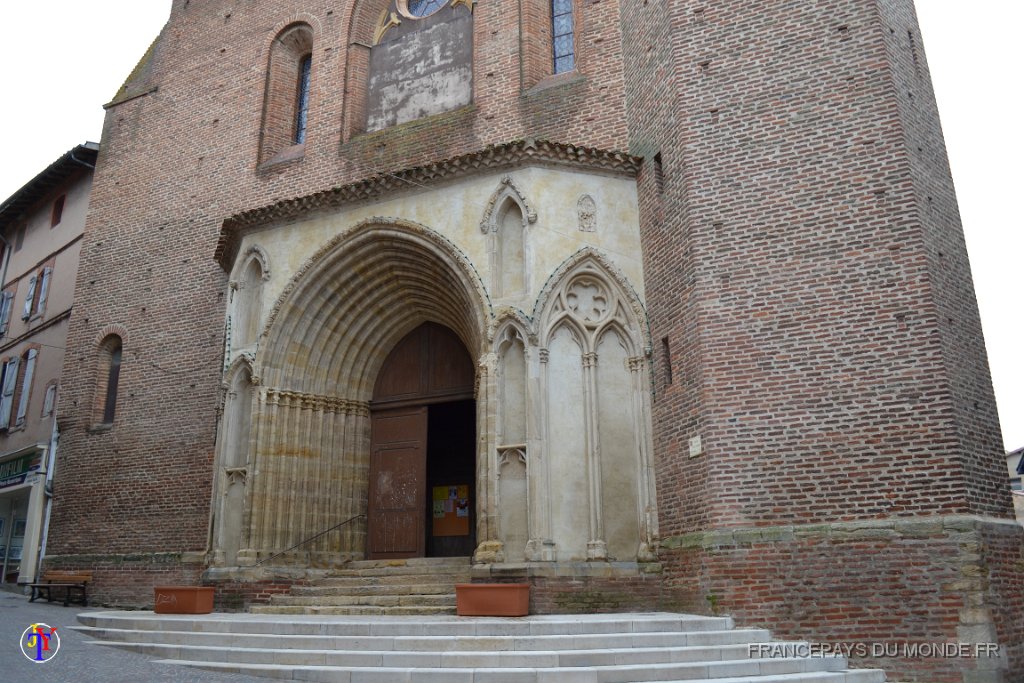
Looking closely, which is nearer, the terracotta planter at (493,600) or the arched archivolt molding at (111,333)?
the terracotta planter at (493,600)

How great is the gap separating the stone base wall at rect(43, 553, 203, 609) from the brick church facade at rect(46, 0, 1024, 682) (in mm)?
64

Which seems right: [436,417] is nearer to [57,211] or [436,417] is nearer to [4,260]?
[57,211]

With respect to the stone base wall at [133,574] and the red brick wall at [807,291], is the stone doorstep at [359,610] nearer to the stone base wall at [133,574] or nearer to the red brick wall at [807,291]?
the red brick wall at [807,291]

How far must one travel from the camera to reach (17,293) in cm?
2203

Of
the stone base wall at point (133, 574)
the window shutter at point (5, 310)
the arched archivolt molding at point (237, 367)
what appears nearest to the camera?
the arched archivolt molding at point (237, 367)

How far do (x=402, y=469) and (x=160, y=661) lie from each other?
5.36m

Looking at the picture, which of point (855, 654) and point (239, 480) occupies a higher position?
point (239, 480)

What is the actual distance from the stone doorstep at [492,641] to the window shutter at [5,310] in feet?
56.7

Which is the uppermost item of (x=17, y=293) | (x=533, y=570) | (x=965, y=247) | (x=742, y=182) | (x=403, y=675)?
(x=17, y=293)

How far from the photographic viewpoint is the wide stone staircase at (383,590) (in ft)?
32.3

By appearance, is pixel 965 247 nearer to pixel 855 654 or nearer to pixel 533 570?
pixel 855 654

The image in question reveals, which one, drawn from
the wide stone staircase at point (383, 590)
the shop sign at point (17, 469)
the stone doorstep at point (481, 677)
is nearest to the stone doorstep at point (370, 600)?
the wide stone staircase at point (383, 590)

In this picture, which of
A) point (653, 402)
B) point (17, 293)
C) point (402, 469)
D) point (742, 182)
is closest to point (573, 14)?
point (742, 182)

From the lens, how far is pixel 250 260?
43.1ft
